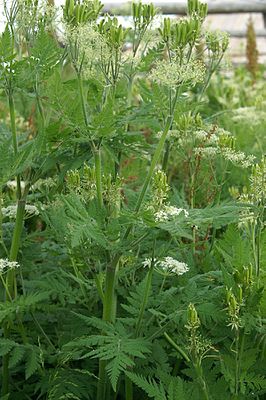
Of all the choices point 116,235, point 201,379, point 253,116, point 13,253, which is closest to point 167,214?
point 116,235

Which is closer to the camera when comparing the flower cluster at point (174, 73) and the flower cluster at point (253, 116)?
the flower cluster at point (174, 73)

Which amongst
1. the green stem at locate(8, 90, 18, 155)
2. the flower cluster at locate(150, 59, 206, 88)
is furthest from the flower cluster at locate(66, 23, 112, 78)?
the green stem at locate(8, 90, 18, 155)

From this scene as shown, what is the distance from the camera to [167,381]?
6.24ft

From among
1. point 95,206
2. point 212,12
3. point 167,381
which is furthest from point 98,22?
point 212,12

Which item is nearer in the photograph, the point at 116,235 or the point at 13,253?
the point at 116,235

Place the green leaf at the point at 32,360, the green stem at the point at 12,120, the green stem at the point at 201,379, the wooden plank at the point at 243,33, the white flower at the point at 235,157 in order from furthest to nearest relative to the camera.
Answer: the wooden plank at the point at 243,33, the white flower at the point at 235,157, the green stem at the point at 12,120, the green leaf at the point at 32,360, the green stem at the point at 201,379

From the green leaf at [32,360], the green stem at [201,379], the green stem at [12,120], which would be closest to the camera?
the green stem at [201,379]

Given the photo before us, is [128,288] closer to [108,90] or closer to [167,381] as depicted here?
[167,381]

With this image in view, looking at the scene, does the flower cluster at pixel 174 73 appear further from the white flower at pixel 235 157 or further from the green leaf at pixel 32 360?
the green leaf at pixel 32 360

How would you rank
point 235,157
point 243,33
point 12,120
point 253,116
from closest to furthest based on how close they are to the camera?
point 12,120 < point 235,157 < point 253,116 < point 243,33

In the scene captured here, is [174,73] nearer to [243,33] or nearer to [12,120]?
[12,120]

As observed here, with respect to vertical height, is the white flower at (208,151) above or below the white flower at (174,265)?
above

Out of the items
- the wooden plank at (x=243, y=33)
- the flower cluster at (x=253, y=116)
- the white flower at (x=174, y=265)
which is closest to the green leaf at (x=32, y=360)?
the white flower at (x=174, y=265)

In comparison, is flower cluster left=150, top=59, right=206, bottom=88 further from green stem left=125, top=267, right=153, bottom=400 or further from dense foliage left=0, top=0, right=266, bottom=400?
green stem left=125, top=267, right=153, bottom=400
